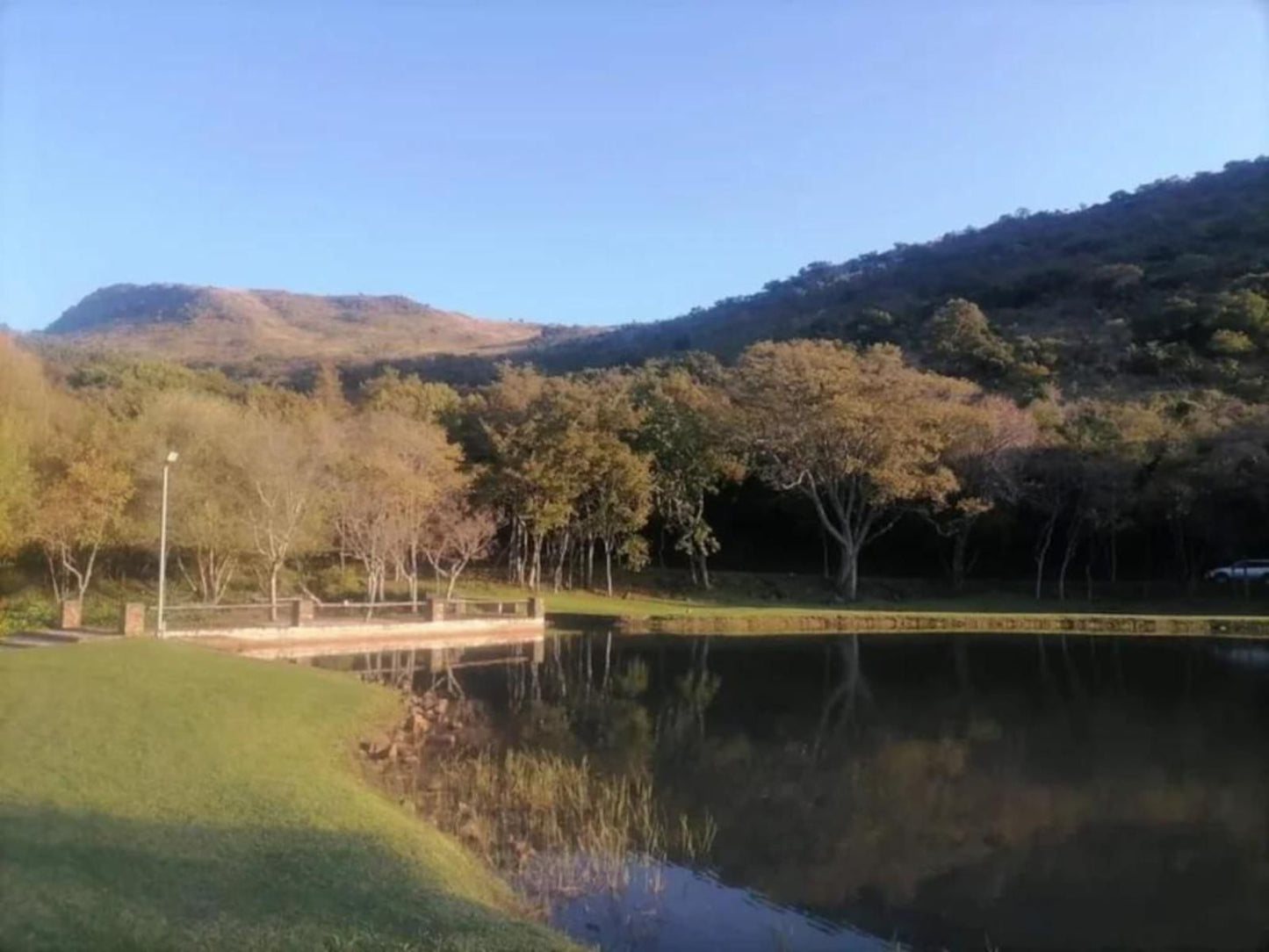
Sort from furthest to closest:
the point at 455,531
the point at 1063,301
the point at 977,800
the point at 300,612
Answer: the point at 1063,301
the point at 455,531
the point at 300,612
the point at 977,800

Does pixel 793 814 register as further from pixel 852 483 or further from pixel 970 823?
pixel 852 483

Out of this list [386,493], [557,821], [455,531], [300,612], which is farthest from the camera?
[455,531]

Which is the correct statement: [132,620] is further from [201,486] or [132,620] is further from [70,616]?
[201,486]

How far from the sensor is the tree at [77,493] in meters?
35.1

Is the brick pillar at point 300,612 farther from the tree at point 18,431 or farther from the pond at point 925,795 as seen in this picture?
the tree at point 18,431

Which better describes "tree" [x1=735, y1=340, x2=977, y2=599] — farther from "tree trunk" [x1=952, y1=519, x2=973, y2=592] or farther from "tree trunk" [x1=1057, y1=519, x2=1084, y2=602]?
"tree trunk" [x1=1057, y1=519, x2=1084, y2=602]

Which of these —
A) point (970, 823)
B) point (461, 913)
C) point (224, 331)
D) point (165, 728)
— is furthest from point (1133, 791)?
point (224, 331)

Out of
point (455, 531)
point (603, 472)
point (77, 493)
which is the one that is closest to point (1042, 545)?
point (603, 472)

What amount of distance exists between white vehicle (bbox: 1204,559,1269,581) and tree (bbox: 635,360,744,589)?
2122 centimetres

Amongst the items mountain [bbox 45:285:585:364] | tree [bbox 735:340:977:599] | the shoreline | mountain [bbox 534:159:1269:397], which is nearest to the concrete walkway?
the shoreline

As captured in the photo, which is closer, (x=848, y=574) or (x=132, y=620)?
(x=132, y=620)

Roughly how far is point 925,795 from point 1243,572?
40.0m

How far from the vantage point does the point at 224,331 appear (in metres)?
136

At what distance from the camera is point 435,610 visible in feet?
110
